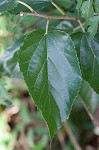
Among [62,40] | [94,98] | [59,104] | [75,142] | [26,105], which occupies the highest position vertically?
[62,40]

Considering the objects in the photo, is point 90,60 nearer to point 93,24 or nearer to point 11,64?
point 93,24

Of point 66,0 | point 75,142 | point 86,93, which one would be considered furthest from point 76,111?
point 66,0

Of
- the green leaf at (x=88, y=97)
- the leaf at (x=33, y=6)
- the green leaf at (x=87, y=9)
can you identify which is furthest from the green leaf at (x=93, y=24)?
the green leaf at (x=88, y=97)

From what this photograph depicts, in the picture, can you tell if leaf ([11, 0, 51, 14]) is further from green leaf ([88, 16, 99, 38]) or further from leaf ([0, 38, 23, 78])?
leaf ([0, 38, 23, 78])

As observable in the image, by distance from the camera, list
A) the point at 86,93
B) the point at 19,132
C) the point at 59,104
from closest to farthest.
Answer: the point at 59,104, the point at 86,93, the point at 19,132

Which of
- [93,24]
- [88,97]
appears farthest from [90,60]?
[88,97]

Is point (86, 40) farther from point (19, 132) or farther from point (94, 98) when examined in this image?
point (19, 132)
